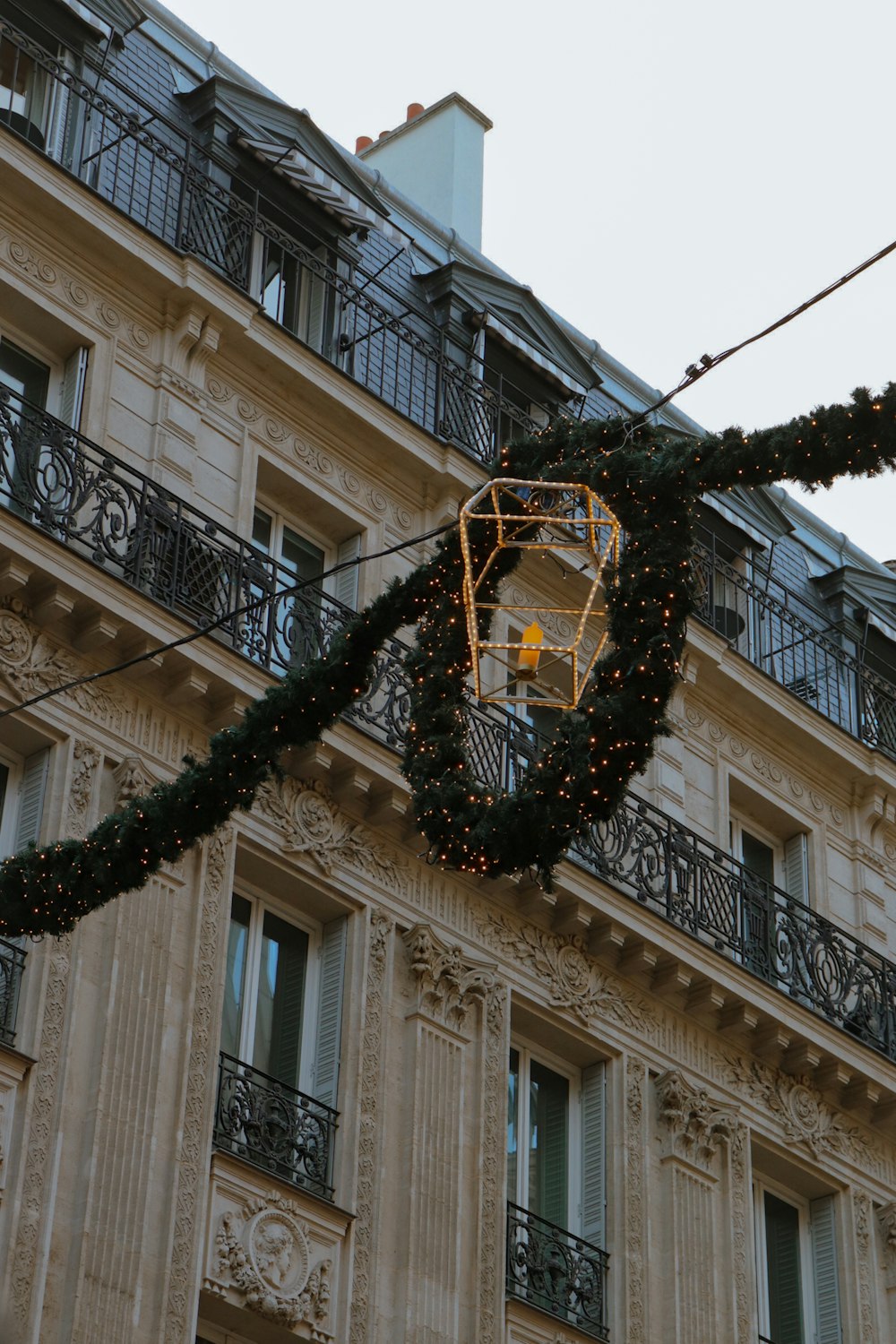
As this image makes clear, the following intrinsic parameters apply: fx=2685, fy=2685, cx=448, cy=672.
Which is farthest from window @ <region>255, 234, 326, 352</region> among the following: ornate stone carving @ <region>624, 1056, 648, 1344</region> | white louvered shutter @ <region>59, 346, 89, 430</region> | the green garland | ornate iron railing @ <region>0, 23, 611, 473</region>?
the green garland

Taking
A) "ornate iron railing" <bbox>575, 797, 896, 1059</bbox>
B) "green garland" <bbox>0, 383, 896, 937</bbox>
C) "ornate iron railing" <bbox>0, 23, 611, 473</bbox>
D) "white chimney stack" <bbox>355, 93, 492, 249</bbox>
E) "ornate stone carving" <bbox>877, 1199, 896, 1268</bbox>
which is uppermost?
"white chimney stack" <bbox>355, 93, 492, 249</bbox>

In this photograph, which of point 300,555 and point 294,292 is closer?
point 300,555

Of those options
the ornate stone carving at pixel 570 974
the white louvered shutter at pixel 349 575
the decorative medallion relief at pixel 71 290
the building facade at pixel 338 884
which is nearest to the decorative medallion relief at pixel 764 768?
the building facade at pixel 338 884

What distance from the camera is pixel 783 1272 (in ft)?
64.1

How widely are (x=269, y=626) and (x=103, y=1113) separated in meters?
3.92

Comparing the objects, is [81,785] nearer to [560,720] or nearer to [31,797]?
[31,797]

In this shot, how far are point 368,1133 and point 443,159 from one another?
11.1 meters

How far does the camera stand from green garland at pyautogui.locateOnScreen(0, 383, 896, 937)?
10.7m

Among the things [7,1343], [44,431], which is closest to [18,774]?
[44,431]

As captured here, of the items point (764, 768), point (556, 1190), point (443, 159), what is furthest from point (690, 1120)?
point (443, 159)

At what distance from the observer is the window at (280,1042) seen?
15859mm

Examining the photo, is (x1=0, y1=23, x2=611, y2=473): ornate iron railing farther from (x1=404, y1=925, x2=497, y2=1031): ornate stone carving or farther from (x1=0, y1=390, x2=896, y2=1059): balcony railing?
(x1=404, y1=925, x2=497, y2=1031): ornate stone carving

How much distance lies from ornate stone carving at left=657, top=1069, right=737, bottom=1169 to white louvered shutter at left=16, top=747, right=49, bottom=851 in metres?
5.29

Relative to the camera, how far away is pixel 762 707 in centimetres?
2164
